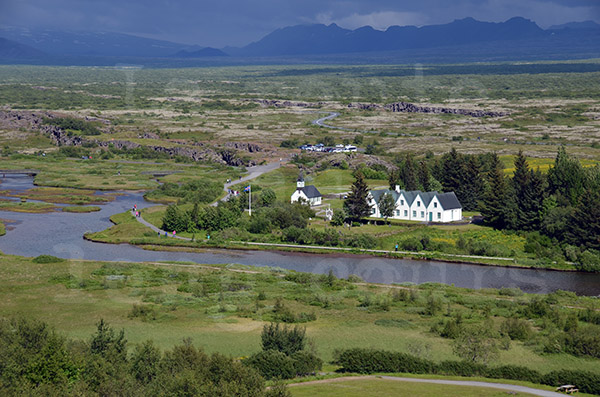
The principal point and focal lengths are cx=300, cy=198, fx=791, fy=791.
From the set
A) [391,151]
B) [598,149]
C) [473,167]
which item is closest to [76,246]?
[473,167]

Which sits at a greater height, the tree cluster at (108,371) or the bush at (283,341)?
the tree cluster at (108,371)

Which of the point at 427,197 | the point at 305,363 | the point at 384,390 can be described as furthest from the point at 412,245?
the point at 384,390

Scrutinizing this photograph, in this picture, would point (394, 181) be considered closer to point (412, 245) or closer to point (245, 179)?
point (412, 245)

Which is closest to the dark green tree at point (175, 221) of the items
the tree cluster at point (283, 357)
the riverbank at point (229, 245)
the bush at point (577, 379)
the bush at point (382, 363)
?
the riverbank at point (229, 245)

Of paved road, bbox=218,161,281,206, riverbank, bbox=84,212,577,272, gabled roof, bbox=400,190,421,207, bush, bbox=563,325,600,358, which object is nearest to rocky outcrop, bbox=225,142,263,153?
paved road, bbox=218,161,281,206

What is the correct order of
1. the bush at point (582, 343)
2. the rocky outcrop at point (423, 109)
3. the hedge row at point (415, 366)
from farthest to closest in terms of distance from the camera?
the rocky outcrop at point (423, 109) < the bush at point (582, 343) < the hedge row at point (415, 366)

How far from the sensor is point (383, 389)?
30.0 metres

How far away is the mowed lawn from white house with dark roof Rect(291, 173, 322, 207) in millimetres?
46232

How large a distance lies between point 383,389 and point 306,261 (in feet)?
103

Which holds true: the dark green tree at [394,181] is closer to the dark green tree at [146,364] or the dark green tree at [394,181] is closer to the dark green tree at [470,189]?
the dark green tree at [470,189]

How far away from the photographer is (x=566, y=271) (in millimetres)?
58000

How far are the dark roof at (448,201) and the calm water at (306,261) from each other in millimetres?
11730

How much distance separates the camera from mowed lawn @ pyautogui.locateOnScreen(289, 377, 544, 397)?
95.7 ft

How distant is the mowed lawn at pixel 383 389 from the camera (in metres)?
29.2
